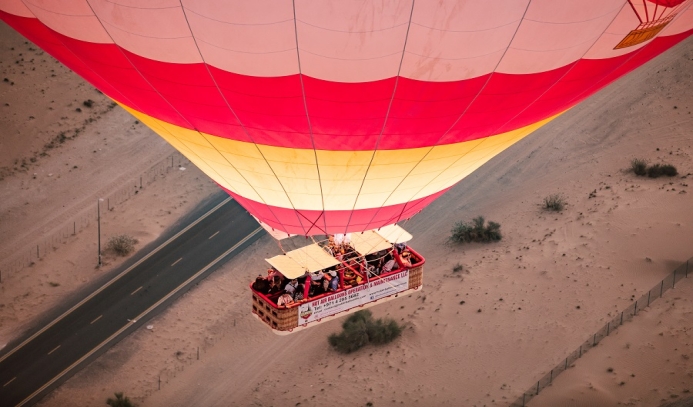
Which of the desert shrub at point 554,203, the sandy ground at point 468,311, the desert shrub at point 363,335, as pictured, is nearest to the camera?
the sandy ground at point 468,311

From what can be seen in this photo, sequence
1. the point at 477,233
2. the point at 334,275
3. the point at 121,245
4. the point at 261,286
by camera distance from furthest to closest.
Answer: the point at 121,245, the point at 477,233, the point at 334,275, the point at 261,286

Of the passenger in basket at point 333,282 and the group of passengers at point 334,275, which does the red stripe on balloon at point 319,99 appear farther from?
the passenger in basket at point 333,282

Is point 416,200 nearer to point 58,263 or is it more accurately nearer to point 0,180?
point 58,263

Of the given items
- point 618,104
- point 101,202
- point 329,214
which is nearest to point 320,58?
point 329,214

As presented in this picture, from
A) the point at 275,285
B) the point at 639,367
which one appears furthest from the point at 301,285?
the point at 639,367

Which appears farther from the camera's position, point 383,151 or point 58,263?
point 58,263

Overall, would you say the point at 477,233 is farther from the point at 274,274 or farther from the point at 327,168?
the point at 327,168

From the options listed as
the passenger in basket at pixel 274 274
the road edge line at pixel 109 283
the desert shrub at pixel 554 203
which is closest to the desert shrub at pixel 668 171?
the desert shrub at pixel 554 203
